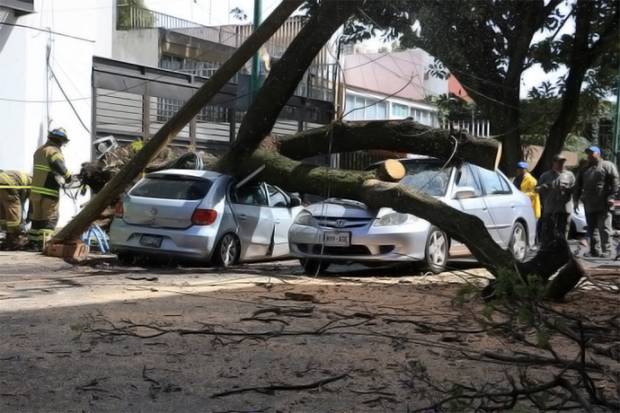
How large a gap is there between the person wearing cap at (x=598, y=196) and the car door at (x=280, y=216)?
15.8ft

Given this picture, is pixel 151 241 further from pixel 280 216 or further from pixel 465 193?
pixel 465 193

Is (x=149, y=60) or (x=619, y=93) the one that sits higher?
(x=149, y=60)

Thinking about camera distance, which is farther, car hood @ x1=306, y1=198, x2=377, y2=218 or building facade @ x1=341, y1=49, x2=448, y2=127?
building facade @ x1=341, y1=49, x2=448, y2=127

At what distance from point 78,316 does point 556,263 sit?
4292mm

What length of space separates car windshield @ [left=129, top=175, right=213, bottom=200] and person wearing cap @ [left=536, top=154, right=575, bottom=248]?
5.90 m

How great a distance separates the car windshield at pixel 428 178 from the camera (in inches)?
409

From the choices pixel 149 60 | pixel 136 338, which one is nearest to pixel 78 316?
pixel 136 338

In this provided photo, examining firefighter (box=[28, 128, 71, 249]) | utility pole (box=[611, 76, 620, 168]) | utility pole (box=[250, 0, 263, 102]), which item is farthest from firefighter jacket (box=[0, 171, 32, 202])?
utility pole (box=[611, 76, 620, 168])

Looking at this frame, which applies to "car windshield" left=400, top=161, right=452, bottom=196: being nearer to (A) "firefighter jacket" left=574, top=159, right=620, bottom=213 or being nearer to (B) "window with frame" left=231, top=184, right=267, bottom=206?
(B) "window with frame" left=231, top=184, right=267, bottom=206

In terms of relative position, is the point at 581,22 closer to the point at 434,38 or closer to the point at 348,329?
the point at 434,38

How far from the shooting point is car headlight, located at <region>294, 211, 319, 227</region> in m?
10.1

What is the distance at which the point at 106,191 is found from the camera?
36.7ft

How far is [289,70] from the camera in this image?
10.5 m

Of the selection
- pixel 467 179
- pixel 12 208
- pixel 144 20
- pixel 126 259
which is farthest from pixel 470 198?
pixel 144 20
